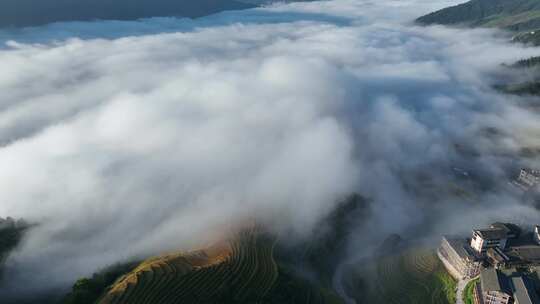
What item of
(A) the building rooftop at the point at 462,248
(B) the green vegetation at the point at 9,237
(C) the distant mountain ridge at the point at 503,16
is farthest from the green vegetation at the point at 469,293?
(C) the distant mountain ridge at the point at 503,16

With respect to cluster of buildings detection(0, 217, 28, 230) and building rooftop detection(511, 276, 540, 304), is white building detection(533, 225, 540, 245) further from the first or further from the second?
cluster of buildings detection(0, 217, 28, 230)

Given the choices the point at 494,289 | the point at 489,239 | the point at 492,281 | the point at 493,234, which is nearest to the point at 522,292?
the point at 494,289

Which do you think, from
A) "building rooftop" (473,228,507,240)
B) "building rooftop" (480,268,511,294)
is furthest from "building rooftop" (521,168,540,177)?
"building rooftop" (480,268,511,294)

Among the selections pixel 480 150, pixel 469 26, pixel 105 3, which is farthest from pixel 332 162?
pixel 469 26

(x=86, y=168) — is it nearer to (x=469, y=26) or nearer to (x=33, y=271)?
(x=33, y=271)

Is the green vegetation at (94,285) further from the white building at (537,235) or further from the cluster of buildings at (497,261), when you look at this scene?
the white building at (537,235)

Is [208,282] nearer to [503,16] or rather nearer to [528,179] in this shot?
[528,179]

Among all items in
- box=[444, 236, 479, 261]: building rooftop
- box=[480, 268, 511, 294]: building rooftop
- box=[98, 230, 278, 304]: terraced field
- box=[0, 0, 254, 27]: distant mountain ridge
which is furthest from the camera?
box=[0, 0, 254, 27]: distant mountain ridge
